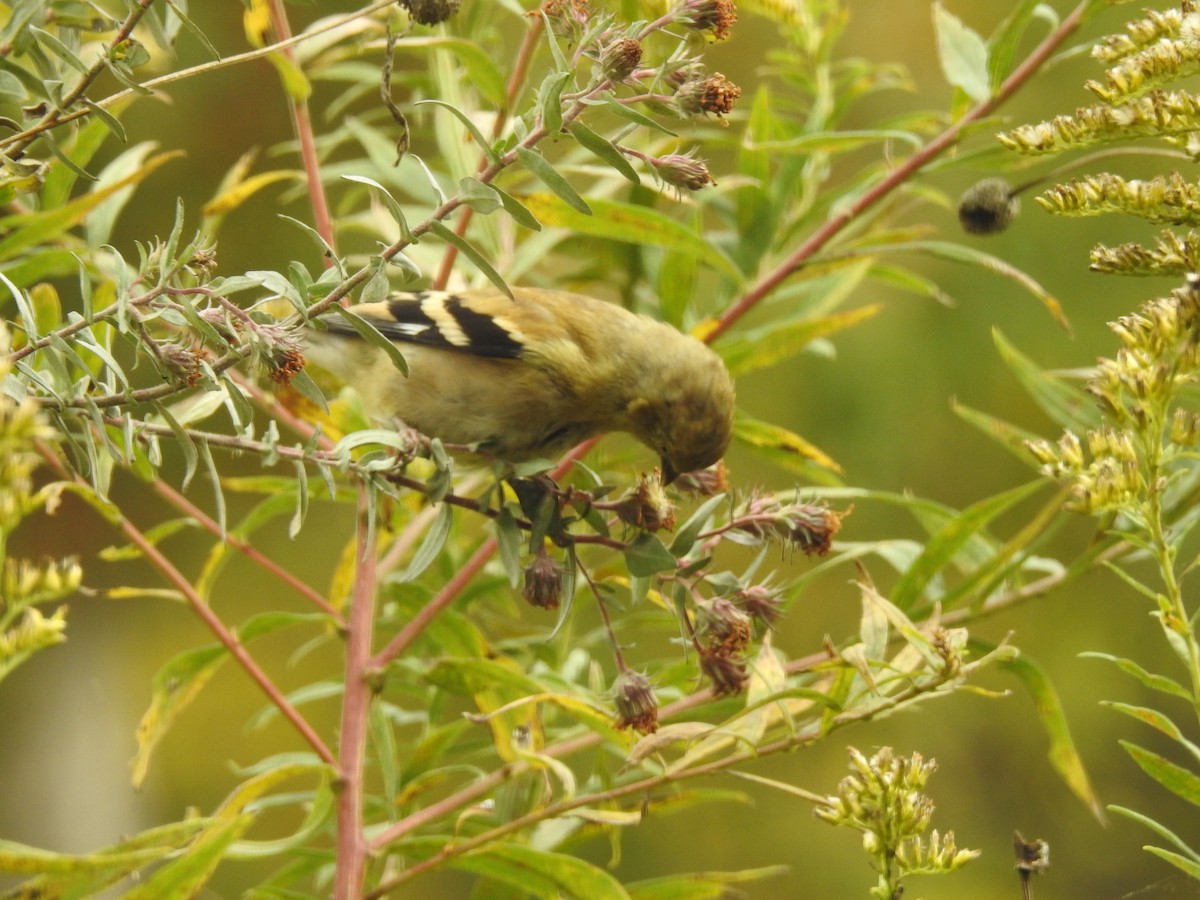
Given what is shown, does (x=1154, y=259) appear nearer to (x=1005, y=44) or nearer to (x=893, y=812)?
(x=893, y=812)

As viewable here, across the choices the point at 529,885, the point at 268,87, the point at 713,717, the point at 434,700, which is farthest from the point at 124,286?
the point at 268,87

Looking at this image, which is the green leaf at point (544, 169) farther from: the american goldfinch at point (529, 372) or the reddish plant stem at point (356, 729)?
the american goldfinch at point (529, 372)

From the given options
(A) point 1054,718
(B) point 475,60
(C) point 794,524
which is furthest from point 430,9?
(A) point 1054,718

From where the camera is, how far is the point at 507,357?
66.4 inches

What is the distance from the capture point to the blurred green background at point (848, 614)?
2.78 m

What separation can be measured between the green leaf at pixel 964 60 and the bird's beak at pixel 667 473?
1.83 feet

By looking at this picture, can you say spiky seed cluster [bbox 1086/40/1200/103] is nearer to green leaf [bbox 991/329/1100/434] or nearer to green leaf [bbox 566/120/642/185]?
green leaf [bbox 566/120/642/185]

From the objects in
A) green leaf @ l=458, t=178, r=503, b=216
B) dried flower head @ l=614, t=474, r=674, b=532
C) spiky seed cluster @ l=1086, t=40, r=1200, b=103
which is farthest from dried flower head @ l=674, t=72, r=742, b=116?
dried flower head @ l=614, t=474, r=674, b=532

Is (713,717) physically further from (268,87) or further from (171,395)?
(268,87)

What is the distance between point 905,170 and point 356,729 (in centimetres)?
88

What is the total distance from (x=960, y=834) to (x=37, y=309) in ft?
7.31

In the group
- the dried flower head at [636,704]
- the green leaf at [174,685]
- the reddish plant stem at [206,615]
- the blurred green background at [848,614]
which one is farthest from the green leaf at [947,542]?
the blurred green background at [848,614]

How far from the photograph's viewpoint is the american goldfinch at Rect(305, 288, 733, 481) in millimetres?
1560

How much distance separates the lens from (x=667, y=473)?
1.48m
